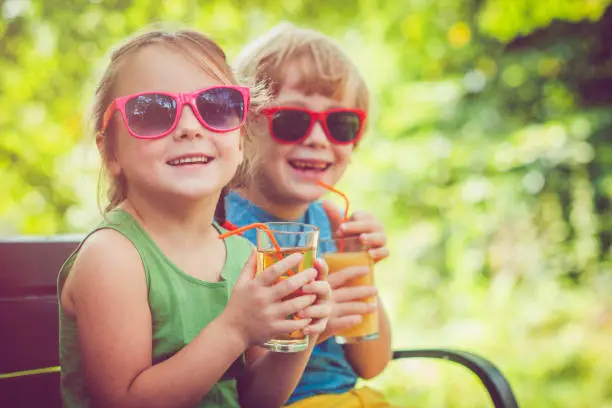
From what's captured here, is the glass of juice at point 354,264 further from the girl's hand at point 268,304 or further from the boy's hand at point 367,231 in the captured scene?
the girl's hand at point 268,304

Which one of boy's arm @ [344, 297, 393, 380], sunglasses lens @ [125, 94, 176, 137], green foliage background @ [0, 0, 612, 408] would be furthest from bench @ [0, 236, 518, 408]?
green foliage background @ [0, 0, 612, 408]

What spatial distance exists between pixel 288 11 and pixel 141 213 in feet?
11.2

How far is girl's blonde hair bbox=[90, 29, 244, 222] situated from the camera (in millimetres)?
1387

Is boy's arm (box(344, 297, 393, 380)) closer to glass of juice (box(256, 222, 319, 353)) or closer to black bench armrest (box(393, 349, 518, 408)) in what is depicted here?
black bench armrest (box(393, 349, 518, 408))

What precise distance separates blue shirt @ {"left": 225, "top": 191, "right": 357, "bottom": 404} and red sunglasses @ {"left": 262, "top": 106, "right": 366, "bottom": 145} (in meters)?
0.24

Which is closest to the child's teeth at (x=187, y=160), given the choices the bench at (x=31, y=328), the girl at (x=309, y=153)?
the girl at (x=309, y=153)

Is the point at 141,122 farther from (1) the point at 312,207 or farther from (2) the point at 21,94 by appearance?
(2) the point at 21,94

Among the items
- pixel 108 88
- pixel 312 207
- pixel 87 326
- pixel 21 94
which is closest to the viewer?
pixel 87 326

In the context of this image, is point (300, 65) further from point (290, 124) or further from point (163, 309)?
point (163, 309)

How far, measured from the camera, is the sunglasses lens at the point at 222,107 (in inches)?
52.3

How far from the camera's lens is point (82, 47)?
12.6 feet

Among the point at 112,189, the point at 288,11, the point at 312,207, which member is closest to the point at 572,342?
the point at 288,11

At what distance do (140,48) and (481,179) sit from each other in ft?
13.9

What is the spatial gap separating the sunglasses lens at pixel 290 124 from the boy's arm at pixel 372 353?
1.79 feet
